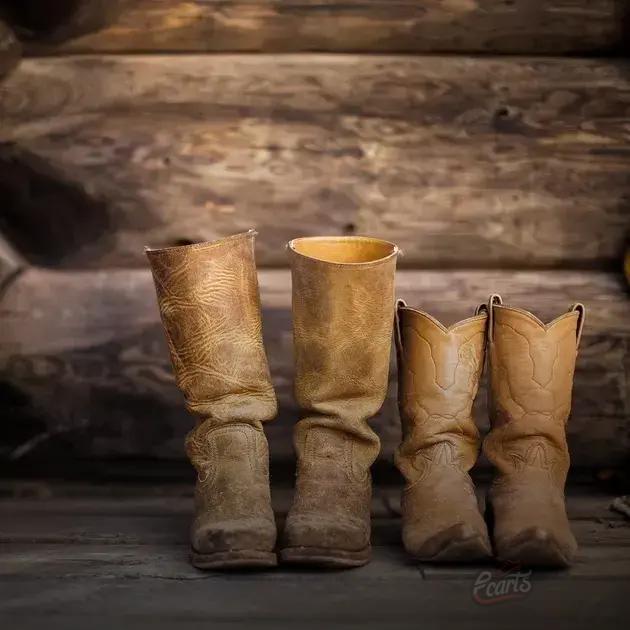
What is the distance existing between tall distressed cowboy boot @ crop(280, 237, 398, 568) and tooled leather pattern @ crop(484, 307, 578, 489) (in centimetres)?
23

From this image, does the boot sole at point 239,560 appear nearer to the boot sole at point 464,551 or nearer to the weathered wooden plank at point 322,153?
the boot sole at point 464,551

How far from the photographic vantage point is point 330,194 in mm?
2309

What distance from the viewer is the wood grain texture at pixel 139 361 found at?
2291 millimetres

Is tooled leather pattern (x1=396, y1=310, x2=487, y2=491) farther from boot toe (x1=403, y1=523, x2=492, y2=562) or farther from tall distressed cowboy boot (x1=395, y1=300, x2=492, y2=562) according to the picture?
boot toe (x1=403, y1=523, x2=492, y2=562)

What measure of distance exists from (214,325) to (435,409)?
46 centimetres

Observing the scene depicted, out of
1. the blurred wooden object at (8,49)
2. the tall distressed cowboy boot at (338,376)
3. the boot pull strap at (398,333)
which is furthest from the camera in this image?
the blurred wooden object at (8,49)

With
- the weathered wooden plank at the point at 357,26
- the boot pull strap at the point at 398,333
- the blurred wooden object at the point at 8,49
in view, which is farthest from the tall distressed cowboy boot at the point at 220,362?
the blurred wooden object at the point at 8,49

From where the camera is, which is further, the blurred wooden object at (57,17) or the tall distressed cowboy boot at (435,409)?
the blurred wooden object at (57,17)

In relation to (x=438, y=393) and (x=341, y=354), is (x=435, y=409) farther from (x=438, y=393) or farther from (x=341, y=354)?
(x=341, y=354)

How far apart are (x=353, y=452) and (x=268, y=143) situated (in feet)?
2.74

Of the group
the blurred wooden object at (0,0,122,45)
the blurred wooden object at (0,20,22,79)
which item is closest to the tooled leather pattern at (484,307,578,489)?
the blurred wooden object at (0,0,122,45)

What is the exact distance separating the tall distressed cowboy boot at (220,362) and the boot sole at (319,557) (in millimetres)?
95

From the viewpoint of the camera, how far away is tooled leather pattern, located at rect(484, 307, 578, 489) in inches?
71.8

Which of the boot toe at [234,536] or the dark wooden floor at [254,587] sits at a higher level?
the boot toe at [234,536]
